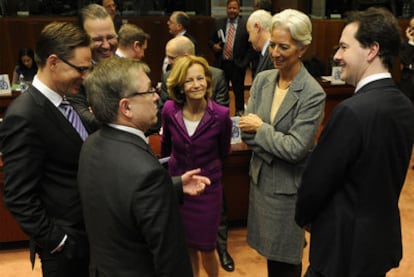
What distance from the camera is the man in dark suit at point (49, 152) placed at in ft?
5.48

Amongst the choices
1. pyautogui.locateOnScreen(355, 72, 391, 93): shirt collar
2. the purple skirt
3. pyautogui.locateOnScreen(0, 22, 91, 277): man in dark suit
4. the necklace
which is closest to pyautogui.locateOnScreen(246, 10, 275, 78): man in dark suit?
the necklace

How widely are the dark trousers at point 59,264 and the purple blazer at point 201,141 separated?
2.59 ft

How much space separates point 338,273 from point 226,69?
4.89 meters

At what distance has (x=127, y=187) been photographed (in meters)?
1.41

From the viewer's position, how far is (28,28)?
24.7ft

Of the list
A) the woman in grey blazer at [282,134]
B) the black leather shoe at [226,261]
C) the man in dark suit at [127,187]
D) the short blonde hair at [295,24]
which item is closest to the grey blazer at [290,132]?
the woman in grey blazer at [282,134]

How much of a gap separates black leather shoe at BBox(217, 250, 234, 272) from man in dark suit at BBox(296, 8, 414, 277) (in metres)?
1.42

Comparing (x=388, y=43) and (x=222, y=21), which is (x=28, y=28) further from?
(x=388, y=43)

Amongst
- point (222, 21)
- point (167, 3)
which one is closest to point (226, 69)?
point (222, 21)

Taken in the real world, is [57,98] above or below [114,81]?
below

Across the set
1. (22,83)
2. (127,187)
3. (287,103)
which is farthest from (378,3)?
(127,187)

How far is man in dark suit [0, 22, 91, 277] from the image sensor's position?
1.67 metres

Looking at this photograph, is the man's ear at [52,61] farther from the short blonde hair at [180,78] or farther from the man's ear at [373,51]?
the man's ear at [373,51]

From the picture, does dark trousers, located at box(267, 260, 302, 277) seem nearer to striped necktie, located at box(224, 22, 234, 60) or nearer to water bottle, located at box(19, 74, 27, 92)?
water bottle, located at box(19, 74, 27, 92)
